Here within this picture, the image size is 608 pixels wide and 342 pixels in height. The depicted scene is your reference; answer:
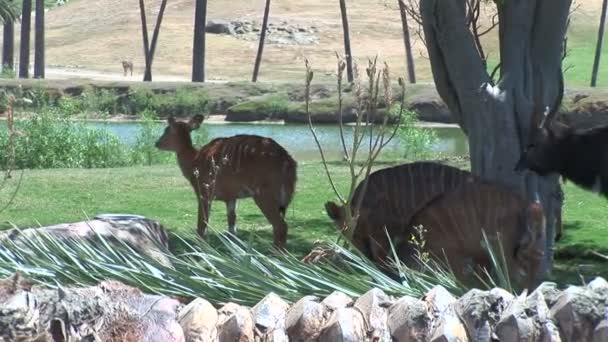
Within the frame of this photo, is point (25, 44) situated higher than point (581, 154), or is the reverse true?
point (581, 154)

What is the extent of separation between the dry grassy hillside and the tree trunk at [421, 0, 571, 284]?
53125mm

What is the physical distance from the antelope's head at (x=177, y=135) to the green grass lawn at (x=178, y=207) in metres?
0.83

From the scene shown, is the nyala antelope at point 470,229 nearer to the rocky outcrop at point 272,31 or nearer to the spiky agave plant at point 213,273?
the spiky agave plant at point 213,273

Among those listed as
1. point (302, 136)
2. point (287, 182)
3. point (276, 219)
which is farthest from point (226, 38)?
point (276, 219)

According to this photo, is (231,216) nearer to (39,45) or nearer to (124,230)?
(124,230)

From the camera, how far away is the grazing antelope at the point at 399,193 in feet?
31.6

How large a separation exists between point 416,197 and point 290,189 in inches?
87.0

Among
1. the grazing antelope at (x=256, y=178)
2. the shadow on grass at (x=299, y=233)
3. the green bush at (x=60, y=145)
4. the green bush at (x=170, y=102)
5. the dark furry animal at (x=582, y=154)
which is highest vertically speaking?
the dark furry animal at (x=582, y=154)

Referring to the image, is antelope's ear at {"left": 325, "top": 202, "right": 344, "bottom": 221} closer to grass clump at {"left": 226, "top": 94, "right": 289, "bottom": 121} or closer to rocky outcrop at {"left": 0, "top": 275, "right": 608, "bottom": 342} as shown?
rocky outcrop at {"left": 0, "top": 275, "right": 608, "bottom": 342}

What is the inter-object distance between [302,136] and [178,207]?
16301mm

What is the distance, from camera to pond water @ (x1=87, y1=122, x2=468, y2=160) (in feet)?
85.2

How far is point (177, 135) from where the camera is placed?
13617 millimetres

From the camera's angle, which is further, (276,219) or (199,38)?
(199,38)

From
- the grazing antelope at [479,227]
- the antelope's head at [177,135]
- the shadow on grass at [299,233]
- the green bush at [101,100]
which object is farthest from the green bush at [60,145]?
the green bush at [101,100]
